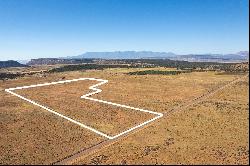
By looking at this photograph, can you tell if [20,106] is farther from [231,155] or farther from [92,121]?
[231,155]

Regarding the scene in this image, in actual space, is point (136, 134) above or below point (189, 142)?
above

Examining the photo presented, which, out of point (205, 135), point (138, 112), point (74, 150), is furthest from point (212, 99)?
point (74, 150)

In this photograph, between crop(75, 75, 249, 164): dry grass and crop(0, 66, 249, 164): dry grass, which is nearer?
crop(75, 75, 249, 164): dry grass

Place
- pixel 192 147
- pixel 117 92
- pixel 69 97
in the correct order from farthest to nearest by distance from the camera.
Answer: pixel 117 92
pixel 69 97
pixel 192 147

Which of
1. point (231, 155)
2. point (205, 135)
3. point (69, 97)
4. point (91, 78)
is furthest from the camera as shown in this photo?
point (91, 78)

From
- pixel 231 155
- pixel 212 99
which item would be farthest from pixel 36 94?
pixel 231 155

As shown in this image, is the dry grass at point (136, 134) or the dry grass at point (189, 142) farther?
the dry grass at point (136, 134)

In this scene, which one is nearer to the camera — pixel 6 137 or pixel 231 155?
pixel 231 155

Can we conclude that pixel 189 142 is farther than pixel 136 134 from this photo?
No

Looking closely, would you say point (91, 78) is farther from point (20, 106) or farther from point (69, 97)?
point (20, 106)
